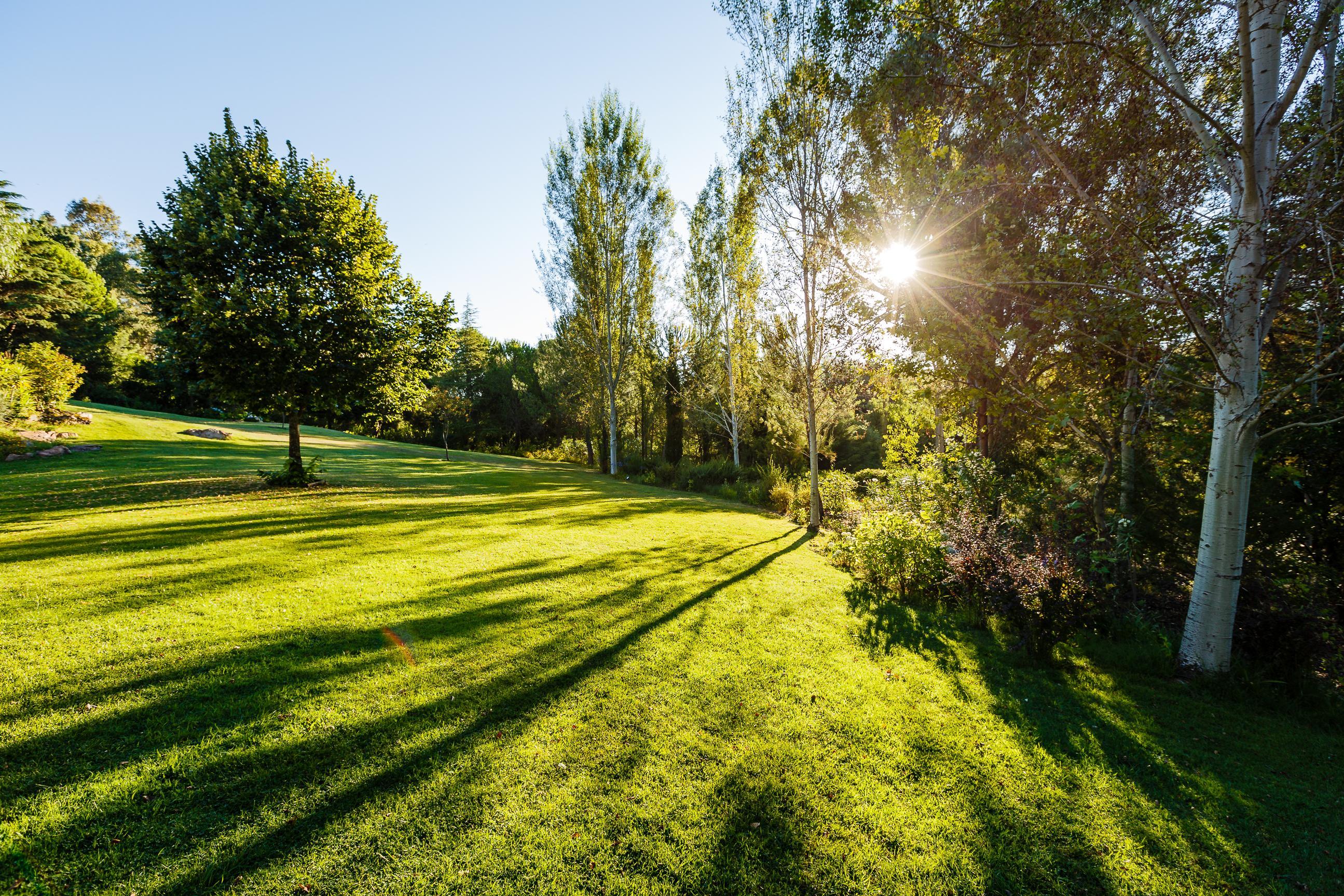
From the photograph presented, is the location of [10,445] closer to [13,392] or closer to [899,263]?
[13,392]

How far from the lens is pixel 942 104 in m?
7.36

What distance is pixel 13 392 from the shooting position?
1480cm

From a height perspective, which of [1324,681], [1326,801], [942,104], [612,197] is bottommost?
[1326,801]

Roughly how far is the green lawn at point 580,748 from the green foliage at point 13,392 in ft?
47.3

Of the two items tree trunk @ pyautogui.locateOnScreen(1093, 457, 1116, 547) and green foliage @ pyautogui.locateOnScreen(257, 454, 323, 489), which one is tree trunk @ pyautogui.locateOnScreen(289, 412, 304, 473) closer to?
green foliage @ pyautogui.locateOnScreen(257, 454, 323, 489)

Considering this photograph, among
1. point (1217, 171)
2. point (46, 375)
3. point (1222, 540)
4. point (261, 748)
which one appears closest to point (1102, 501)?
point (1222, 540)

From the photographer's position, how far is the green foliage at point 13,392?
47.8 ft

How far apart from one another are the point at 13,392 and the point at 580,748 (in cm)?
2392

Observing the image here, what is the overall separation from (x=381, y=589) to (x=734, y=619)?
172 inches

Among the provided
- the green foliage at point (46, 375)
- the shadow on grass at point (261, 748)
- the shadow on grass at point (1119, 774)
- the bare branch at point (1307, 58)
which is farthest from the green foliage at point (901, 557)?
the green foliage at point (46, 375)

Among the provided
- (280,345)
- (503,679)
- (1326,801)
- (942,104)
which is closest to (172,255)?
(280,345)

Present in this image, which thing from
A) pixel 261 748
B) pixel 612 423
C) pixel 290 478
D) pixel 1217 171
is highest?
pixel 1217 171

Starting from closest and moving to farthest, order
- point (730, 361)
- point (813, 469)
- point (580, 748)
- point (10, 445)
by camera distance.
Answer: point (580, 748), point (813, 469), point (10, 445), point (730, 361)

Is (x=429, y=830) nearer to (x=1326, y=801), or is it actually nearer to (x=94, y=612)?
(x=94, y=612)
